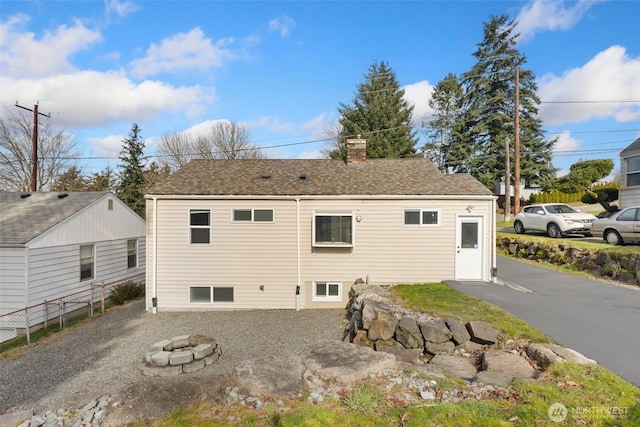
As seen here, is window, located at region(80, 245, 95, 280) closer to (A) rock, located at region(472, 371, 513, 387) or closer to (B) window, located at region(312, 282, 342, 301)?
(B) window, located at region(312, 282, 342, 301)

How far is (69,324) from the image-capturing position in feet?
35.2

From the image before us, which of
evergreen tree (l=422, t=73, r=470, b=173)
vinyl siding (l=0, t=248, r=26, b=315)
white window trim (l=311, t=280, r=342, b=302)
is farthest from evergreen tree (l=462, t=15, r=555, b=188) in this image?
vinyl siding (l=0, t=248, r=26, b=315)

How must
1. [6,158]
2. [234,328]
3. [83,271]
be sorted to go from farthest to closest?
[6,158] → [83,271] → [234,328]

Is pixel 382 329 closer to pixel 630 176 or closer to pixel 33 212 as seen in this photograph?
pixel 33 212

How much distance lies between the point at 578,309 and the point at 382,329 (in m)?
4.32

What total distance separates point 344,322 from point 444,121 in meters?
28.4

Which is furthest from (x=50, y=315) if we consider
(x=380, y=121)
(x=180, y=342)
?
(x=380, y=121)

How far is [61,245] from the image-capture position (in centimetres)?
1174

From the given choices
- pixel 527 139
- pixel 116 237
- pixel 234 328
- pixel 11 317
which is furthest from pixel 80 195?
pixel 527 139

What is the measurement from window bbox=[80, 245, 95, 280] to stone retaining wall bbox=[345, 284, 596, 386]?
11618mm

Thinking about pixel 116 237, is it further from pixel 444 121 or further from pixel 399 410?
pixel 444 121

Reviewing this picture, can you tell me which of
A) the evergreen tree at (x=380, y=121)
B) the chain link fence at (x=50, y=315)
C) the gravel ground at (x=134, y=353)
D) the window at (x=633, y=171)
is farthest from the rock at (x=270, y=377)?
the evergreen tree at (x=380, y=121)

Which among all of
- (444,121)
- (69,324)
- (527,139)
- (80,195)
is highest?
(444,121)

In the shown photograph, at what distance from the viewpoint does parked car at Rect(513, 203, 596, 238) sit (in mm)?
13391
